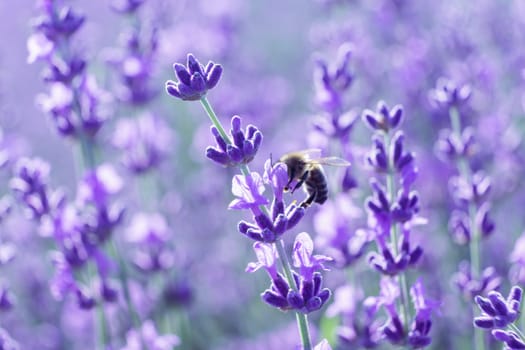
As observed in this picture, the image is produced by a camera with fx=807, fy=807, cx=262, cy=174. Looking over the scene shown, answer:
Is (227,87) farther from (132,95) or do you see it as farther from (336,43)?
(132,95)

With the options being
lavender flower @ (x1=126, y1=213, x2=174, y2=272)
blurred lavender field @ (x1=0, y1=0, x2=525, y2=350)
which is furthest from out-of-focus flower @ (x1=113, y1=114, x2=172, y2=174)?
lavender flower @ (x1=126, y1=213, x2=174, y2=272)

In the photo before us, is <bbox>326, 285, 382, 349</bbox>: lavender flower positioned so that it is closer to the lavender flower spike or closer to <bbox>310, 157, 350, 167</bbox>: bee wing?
<bbox>310, 157, 350, 167</bbox>: bee wing

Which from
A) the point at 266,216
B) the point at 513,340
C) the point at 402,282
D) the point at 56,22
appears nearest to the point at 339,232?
the point at 402,282

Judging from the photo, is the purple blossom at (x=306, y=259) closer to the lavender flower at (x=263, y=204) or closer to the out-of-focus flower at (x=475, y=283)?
the lavender flower at (x=263, y=204)

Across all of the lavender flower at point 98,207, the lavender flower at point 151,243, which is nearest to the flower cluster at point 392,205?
the lavender flower at point 98,207

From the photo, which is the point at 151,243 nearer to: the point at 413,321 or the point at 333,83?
the point at 333,83

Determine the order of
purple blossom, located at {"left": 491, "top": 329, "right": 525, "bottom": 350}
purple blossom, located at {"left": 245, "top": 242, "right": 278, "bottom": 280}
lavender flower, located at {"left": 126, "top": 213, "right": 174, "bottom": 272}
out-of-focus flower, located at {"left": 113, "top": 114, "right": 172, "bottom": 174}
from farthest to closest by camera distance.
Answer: out-of-focus flower, located at {"left": 113, "top": 114, "right": 172, "bottom": 174} < lavender flower, located at {"left": 126, "top": 213, "right": 174, "bottom": 272} < purple blossom, located at {"left": 245, "top": 242, "right": 278, "bottom": 280} < purple blossom, located at {"left": 491, "top": 329, "right": 525, "bottom": 350}
